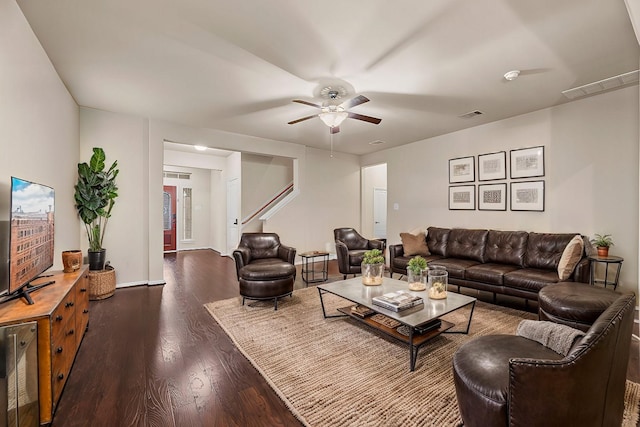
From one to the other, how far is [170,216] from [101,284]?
4816 mm

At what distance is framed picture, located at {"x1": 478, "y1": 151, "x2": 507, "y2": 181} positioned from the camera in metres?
4.52

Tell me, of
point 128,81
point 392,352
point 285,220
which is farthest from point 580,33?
point 285,220

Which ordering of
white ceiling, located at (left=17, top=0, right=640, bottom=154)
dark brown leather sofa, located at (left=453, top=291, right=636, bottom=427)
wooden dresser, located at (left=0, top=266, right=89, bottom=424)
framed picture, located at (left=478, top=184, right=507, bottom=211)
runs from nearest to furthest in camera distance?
dark brown leather sofa, located at (left=453, top=291, right=636, bottom=427) < wooden dresser, located at (left=0, top=266, right=89, bottom=424) < white ceiling, located at (left=17, top=0, right=640, bottom=154) < framed picture, located at (left=478, top=184, right=507, bottom=211)

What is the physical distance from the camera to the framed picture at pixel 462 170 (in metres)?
4.93

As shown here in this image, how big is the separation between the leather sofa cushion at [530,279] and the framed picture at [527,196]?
3.69 ft

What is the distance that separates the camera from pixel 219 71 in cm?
297

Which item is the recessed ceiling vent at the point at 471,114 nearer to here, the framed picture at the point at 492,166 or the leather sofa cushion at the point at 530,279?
the framed picture at the point at 492,166

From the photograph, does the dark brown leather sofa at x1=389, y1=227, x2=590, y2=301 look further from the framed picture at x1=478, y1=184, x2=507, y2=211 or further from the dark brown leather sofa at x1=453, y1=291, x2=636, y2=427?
the dark brown leather sofa at x1=453, y1=291, x2=636, y2=427

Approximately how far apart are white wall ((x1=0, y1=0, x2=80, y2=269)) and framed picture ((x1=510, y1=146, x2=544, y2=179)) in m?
5.67

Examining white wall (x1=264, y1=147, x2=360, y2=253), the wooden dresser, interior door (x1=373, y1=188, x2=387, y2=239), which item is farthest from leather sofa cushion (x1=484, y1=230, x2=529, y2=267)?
the wooden dresser

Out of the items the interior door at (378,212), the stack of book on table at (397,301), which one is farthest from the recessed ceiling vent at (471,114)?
the interior door at (378,212)

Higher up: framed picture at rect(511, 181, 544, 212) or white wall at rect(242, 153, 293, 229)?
white wall at rect(242, 153, 293, 229)

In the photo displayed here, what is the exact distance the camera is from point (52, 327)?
1.70m

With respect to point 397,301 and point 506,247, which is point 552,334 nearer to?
point 397,301
